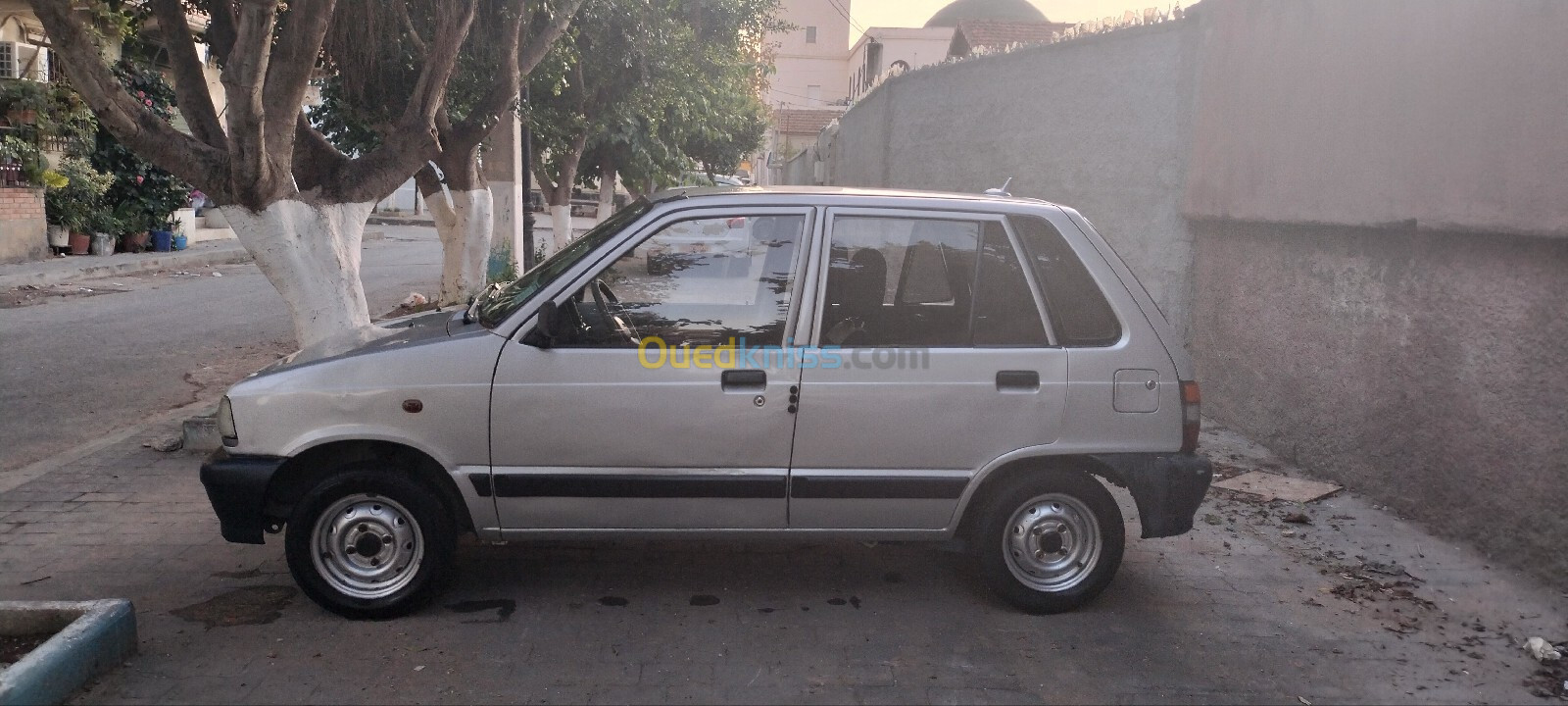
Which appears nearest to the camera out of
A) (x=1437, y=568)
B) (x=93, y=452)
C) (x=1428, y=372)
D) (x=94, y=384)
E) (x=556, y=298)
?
(x=556, y=298)

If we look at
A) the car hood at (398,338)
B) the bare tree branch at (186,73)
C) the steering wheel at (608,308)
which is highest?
the bare tree branch at (186,73)

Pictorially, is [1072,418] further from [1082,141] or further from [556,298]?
[1082,141]

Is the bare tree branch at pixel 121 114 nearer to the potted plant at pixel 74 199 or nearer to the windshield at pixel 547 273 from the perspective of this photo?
the windshield at pixel 547 273

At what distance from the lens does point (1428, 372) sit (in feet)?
18.8

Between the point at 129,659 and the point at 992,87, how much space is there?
10.1 m

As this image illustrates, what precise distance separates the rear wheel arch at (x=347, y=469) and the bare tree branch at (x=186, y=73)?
11.3 ft

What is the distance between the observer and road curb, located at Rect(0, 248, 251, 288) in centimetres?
1631

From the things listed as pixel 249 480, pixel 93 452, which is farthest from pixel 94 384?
pixel 249 480

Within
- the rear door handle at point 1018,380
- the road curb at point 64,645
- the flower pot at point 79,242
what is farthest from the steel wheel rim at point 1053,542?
the flower pot at point 79,242

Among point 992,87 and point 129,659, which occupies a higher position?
point 992,87

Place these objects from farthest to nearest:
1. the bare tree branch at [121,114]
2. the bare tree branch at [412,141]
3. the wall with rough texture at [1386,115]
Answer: the bare tree branch at [412,141] → the bare tree branch at [121,114] → the wall with rough texture at [1386,115]

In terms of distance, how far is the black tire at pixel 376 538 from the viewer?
4.30m

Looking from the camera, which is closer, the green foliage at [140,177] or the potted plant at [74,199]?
the potted plant at [74,199]

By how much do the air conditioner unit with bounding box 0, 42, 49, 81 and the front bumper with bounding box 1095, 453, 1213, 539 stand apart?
2136 cm
